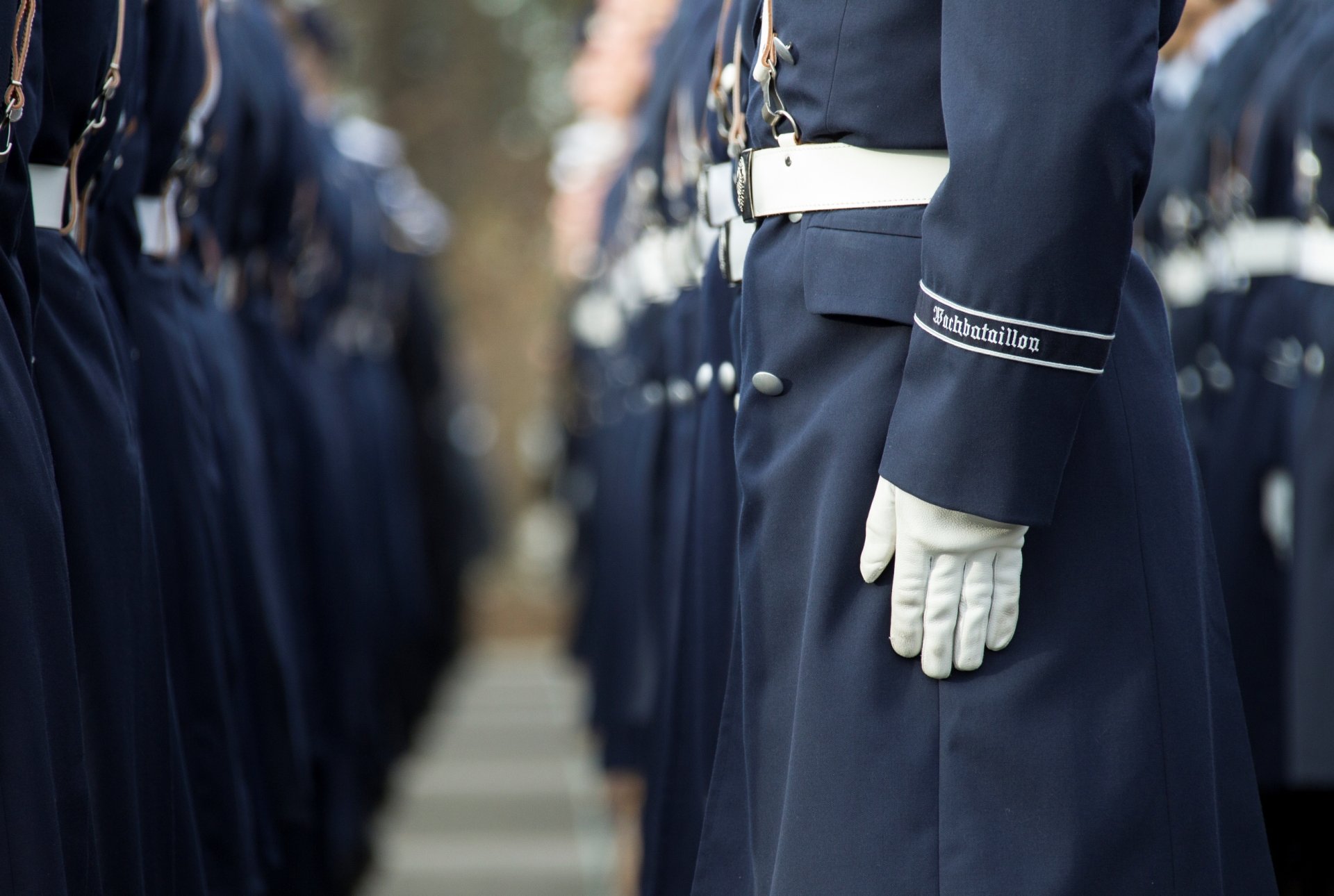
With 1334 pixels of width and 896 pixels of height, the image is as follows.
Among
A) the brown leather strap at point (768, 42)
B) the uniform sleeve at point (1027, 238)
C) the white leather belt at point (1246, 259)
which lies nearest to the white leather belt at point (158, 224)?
the brown leather strap at point (768, 42)

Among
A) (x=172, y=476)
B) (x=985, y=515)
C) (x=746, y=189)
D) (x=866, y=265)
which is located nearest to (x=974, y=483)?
(x=985, y=515)

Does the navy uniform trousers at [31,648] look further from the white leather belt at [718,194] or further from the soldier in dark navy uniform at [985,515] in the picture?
the white leather belt at [718,194]

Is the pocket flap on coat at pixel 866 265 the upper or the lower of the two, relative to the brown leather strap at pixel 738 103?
lower

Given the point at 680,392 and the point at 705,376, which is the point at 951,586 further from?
the point at 680,392

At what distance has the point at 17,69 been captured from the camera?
1707 mm

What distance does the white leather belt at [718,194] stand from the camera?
223 cm

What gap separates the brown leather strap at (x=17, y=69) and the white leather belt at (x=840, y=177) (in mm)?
780

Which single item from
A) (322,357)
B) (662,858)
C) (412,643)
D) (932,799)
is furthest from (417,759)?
(932,799)

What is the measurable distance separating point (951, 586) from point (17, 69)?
3.59 feet

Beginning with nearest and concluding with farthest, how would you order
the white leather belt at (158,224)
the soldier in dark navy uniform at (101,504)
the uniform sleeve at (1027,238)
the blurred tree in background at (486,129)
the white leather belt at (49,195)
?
the uniform sleeve at (1027,238)
the soldier in dark navy uniform at (101,504)
the white leather belt at (49,195)
the white leather belt at (158,224)
the blurred tree in background at (486,129)

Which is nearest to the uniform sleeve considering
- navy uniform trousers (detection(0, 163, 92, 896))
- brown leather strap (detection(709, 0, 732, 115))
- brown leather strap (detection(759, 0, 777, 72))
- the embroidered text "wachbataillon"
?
the embroidered text "wachbataillon"

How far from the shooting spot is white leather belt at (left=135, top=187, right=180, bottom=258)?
2.64 m

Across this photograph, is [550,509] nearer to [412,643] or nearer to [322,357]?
[412,643]

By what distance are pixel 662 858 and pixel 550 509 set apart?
10273mm
